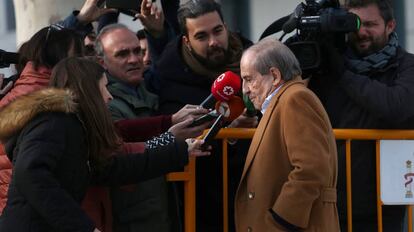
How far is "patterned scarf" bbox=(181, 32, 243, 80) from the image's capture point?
4.92 metres

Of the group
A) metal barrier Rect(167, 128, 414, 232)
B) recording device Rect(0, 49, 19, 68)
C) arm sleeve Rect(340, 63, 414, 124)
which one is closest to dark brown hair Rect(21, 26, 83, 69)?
recording device Rect(0, 49, 19, 68)

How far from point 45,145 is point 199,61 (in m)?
1.40

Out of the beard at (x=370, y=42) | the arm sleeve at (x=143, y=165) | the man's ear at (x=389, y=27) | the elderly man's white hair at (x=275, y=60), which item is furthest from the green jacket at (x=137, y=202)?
the man's ear at (x=389, y=27)

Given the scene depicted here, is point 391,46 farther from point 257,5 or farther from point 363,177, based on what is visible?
point 257,5

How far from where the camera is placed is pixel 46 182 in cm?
370

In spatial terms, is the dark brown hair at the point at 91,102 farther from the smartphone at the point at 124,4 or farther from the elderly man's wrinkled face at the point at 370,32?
the elderly man's wrinkled face at the point at 370,32

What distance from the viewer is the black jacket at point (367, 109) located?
180 inches

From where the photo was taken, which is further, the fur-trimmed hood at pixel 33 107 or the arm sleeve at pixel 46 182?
the fur-trimmed hood at pixel 33 107

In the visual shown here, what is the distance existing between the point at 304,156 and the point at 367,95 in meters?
0.76

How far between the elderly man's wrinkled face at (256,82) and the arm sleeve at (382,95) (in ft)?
1.93

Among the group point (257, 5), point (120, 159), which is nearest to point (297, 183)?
point (120, 159)

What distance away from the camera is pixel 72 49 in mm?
4676

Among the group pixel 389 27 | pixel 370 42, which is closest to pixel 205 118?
pixel 370 42

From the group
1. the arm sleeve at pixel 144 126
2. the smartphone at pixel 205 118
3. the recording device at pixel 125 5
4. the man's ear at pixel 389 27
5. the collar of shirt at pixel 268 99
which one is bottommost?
the arm sleeve at pixel 144 126
